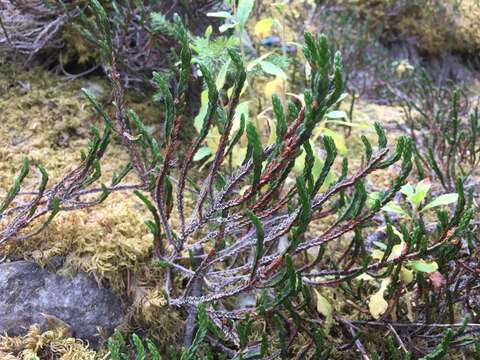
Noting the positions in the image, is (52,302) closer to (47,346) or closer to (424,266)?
(47,346)

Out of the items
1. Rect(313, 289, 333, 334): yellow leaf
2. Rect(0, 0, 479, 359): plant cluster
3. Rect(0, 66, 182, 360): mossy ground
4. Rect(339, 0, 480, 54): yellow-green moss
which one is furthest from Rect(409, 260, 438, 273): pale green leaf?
Rect(339, 0, 480, 54): yellow-green moss

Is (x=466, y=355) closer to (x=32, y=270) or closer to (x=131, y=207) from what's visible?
(x=131, y=207)

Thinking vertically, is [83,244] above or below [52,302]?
above

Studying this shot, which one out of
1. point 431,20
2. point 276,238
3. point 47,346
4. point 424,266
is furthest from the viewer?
point 431,20

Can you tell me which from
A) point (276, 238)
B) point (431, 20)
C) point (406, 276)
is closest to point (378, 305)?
point (406, 276)

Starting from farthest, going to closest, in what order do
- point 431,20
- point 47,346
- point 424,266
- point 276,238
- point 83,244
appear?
1. point 431,20
2. point 83,244
3. point 47,346
4. point 424,266
5. point 276,238

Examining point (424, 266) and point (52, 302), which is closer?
point (424, 266)

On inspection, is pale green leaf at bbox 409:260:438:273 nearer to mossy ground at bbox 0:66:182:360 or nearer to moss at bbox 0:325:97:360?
mossy ground at bbox 0:66:182:360

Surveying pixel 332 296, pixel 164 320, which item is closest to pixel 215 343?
pixel 164 320
